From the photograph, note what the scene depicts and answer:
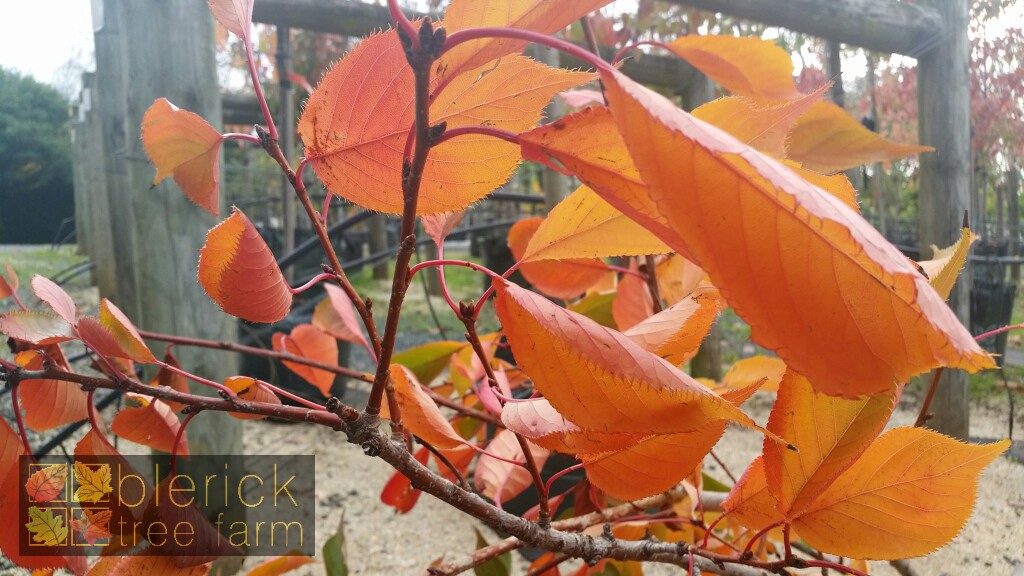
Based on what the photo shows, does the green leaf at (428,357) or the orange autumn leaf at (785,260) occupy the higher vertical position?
the orange autumn leaf at (785,260)

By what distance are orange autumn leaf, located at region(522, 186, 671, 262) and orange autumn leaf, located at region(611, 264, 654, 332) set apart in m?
0.25

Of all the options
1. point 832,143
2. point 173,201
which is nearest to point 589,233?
point 832,143

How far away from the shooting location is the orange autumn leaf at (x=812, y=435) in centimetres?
17

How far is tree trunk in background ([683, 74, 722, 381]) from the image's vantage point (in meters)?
0.96

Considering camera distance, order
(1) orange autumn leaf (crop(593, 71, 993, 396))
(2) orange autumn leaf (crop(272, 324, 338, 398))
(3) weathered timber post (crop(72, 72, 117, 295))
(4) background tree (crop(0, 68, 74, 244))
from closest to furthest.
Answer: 1. (1) orange autumn leaf (crop(593, 71, 993, 396))
2. (2) orange autumn leaf (crop(272, 324, 338, 398))
3. (4) background tree (crop(0, 68, 74, 244))
4. (3) weathered timber post (crop(72, 72, 117, 295))

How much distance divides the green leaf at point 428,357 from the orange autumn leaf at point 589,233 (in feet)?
1.10

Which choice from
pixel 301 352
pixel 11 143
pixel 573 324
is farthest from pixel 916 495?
pixel 11 143

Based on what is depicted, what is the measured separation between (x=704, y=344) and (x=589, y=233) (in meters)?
0.92

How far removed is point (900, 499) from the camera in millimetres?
194

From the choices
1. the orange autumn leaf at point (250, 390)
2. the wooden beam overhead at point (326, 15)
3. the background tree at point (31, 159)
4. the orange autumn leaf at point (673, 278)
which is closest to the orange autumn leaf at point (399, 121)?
the orange autumn leaf at point (250, 390)

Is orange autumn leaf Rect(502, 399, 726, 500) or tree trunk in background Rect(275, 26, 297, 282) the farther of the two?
tree trunk in background Rect(275, 26, 297, 282)

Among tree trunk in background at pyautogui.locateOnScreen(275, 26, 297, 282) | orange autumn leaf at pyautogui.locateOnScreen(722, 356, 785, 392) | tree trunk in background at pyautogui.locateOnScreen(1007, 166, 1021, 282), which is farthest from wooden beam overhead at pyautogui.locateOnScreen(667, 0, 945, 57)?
tree trunk in background at pyautogui.locateOnScreen(275, 26, 297, 282)

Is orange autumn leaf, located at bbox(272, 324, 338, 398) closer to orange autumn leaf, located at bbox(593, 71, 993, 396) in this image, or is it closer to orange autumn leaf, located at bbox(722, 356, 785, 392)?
orange autumn leaf, located at bbox(722, 356, 785, 392)

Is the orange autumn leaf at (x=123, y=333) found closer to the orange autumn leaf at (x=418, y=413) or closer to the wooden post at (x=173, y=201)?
the orange autumn leaf at (x=418, y=413)
